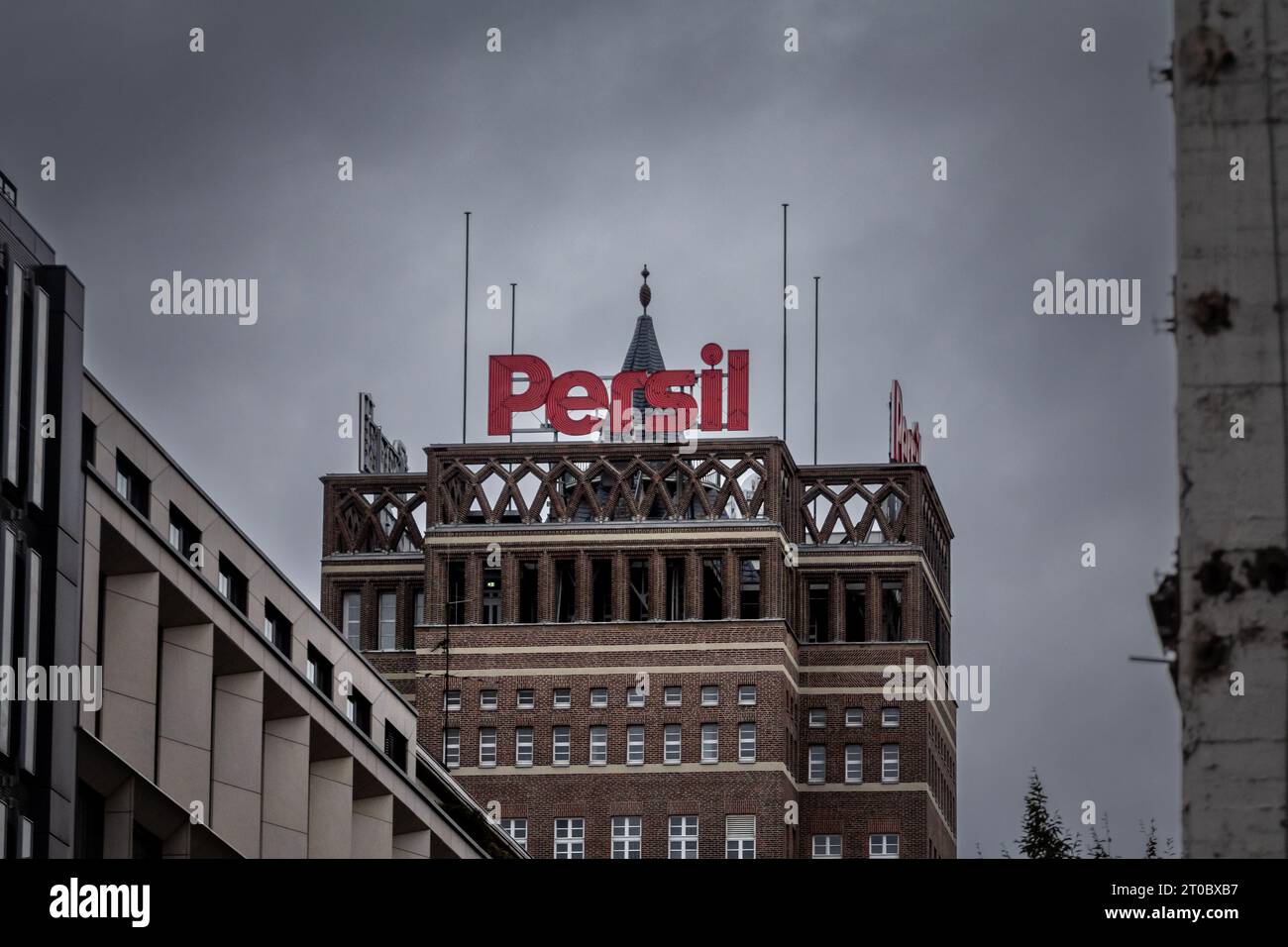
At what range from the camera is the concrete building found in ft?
43.2

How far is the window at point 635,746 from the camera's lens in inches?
5143

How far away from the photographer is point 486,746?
13025 centimetres

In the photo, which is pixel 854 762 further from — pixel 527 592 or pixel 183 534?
pixel 183 534

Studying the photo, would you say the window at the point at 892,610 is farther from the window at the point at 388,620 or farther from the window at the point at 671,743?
the window at the point at 388,620

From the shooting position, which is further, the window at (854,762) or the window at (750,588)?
the window at (854,762)

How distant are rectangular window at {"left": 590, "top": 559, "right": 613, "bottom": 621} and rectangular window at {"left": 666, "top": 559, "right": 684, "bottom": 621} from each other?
9.56 ft

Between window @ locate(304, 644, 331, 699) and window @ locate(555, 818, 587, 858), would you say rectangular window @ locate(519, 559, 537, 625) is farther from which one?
window @ locate(304, 644, 331, 699)

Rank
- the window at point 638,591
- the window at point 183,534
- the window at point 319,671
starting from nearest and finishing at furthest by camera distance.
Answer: the window at point 183,534
the window at point 319,671
the window at point 638,591

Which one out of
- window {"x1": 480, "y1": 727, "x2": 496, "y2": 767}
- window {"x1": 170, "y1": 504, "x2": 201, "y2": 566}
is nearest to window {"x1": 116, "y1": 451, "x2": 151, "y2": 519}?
window {"x1": 170, "y1": 504, "x2": 201, "y2": 566}

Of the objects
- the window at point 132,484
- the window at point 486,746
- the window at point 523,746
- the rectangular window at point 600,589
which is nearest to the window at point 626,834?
the window at point 523,746

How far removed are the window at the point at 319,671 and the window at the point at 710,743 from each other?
65.6m

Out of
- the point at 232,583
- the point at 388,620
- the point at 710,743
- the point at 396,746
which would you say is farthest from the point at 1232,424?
the point at 388,620
